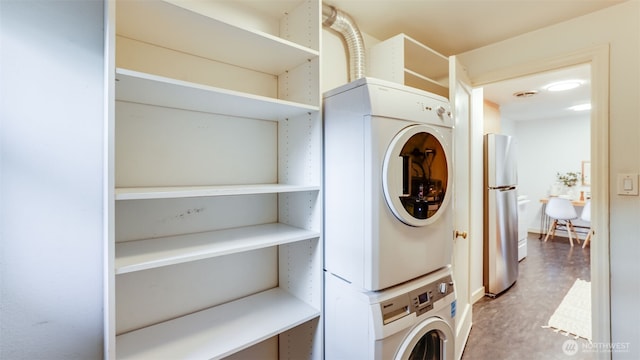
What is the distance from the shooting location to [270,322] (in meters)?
1.32

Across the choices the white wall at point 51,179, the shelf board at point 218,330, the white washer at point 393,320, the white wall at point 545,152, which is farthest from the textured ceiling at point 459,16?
the white wall at point 545,152

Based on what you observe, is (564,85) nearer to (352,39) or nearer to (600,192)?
(600,192)

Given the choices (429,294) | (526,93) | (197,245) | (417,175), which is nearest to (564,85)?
(526,93)

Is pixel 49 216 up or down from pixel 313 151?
down

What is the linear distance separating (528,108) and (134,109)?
598cm

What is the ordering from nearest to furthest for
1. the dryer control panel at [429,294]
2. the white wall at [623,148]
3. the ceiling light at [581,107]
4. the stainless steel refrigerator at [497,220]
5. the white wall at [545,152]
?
the dryer control panel at [429,294] < the white wall at [623,148] < the stainless steel refrigerator at [497,220] < the ceiling light at [581,107] < the white wall at [545,152]

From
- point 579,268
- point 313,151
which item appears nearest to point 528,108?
point 579,268

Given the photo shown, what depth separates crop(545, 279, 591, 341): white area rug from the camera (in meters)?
2.43

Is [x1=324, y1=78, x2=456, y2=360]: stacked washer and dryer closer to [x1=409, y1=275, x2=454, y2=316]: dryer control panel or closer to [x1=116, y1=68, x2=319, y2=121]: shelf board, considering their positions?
[x1=409, y1=275, x2=454, y2=316]: dryer control panel

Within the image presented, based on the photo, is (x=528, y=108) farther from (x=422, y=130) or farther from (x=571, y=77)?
(x=422, y=130)

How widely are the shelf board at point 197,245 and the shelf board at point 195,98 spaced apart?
64 centimetres

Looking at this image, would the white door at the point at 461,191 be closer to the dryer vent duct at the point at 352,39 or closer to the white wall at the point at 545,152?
the dryer vent duct at the point at 352,39

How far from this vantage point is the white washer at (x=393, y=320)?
121 cm

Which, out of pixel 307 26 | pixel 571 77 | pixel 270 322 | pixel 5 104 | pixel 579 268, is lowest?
pixel 579 268
